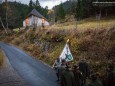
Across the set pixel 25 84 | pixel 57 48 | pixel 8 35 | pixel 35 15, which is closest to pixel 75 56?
pixel 57 48

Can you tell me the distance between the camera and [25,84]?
21.7 meters

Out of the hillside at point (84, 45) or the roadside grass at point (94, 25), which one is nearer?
the hillside at point (84, 45)

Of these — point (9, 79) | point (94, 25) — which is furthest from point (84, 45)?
point (9, 79)

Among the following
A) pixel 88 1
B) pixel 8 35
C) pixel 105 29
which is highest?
pixel 88 1

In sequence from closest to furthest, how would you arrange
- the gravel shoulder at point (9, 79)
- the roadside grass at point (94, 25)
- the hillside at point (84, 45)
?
the gravel shoulder at point (9, 79) < the hillside at point (84, 45) < the roadside grass at point (94, 25)

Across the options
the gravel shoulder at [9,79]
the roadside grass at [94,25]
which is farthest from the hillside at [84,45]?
the gravel shoulder at [9,79]

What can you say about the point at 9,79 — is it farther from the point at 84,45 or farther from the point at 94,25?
the point at 94,25

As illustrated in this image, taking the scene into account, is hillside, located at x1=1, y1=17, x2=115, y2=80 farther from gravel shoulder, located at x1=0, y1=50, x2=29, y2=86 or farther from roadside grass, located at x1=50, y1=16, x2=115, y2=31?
gravel shoulder, located at x1=0, y1=50, x2=29, y2=86

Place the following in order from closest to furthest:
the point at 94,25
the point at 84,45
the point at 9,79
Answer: the point at 9,79 < the point at 84,45 < the point at 94,25

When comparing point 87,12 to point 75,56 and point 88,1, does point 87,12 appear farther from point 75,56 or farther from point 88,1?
point 75,56

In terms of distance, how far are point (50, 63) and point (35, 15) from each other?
194 ft

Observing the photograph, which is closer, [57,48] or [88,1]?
[57,48]

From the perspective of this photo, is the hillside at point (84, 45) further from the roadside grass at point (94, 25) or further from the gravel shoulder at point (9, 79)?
the gravel shoulder at point (9, 79)

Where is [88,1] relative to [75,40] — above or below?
above
